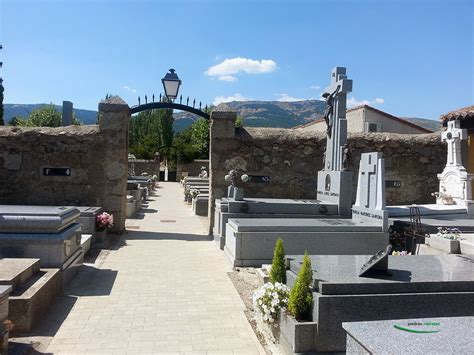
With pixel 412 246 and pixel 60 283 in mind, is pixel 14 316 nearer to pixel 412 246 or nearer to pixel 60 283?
pixel 60 283

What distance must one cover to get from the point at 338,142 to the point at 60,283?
6320 mm

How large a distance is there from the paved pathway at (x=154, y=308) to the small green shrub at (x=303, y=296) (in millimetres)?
674

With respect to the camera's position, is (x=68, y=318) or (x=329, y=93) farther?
(x=329, y=93)

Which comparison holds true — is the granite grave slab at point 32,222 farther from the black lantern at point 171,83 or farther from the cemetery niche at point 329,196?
the black lantern at point 171,83

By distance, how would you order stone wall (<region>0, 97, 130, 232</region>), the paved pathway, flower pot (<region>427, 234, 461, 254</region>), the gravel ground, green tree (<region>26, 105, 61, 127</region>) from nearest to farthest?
the paved pathway → the gravel ground → flower pot (<region>427, 234, 461, 254</region>) → stone wall (<region>0, 97, 130, 232</region>) → green tree (<region>26, 105, 61, 127</region>)

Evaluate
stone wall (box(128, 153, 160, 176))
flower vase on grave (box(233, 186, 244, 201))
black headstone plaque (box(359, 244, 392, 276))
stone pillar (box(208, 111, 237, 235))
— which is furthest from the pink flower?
stone wall (box(128, 153, 160, 176))

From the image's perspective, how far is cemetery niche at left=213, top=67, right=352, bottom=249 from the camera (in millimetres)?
8828

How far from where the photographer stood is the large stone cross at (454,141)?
35.4 feet

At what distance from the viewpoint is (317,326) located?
3822mm

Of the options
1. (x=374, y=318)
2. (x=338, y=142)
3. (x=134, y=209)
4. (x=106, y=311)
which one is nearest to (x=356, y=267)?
(x=374, y=318)

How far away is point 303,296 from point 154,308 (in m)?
2.19

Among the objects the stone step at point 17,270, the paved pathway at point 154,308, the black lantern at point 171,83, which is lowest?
the paved pathway at point 154,308

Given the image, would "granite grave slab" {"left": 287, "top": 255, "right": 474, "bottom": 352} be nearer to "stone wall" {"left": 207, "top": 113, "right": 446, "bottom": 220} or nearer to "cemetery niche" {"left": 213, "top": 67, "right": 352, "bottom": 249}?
"cemetery niche" {"left": 213, "top": 67, "right": 352, "bottom": 249}

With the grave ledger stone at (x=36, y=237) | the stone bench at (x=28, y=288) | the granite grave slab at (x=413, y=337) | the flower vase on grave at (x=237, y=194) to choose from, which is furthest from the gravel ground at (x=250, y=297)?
the grave ledger stone at (x=36, y=237)
